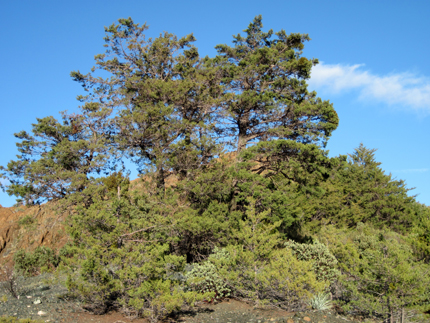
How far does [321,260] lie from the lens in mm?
11328

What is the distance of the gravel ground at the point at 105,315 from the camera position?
7.88m

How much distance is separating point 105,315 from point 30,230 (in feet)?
28.6

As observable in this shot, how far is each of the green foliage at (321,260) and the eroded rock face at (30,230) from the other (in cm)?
905

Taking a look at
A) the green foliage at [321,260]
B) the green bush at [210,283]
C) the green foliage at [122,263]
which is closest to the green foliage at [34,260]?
the green foliage at [122,263]

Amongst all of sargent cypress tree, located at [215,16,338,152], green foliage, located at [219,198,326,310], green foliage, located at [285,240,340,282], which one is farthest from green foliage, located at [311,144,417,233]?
green foliage, located at [219,198,326,310]

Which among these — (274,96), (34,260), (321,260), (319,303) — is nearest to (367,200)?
(274,96)

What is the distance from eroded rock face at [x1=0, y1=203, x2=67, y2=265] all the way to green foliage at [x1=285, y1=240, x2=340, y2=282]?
9050mm

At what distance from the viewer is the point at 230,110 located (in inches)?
656

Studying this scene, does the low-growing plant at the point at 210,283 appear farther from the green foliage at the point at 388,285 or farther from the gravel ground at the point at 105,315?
the green foliage at the point at 388,285

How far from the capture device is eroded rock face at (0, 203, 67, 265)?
15.4 metres

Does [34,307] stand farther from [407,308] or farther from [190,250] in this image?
[407,308]

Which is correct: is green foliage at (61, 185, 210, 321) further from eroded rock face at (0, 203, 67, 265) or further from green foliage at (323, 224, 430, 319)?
eroded rock face at (0, 203, 67, 265)

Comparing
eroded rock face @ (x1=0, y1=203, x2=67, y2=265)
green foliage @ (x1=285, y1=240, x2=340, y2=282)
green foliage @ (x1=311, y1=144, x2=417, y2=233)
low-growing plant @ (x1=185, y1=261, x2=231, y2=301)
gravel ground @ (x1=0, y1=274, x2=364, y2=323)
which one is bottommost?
gravel ground @ (x1=0, y1=274, x2=364, y2=323)

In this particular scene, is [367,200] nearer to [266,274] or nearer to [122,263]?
[266,274]
